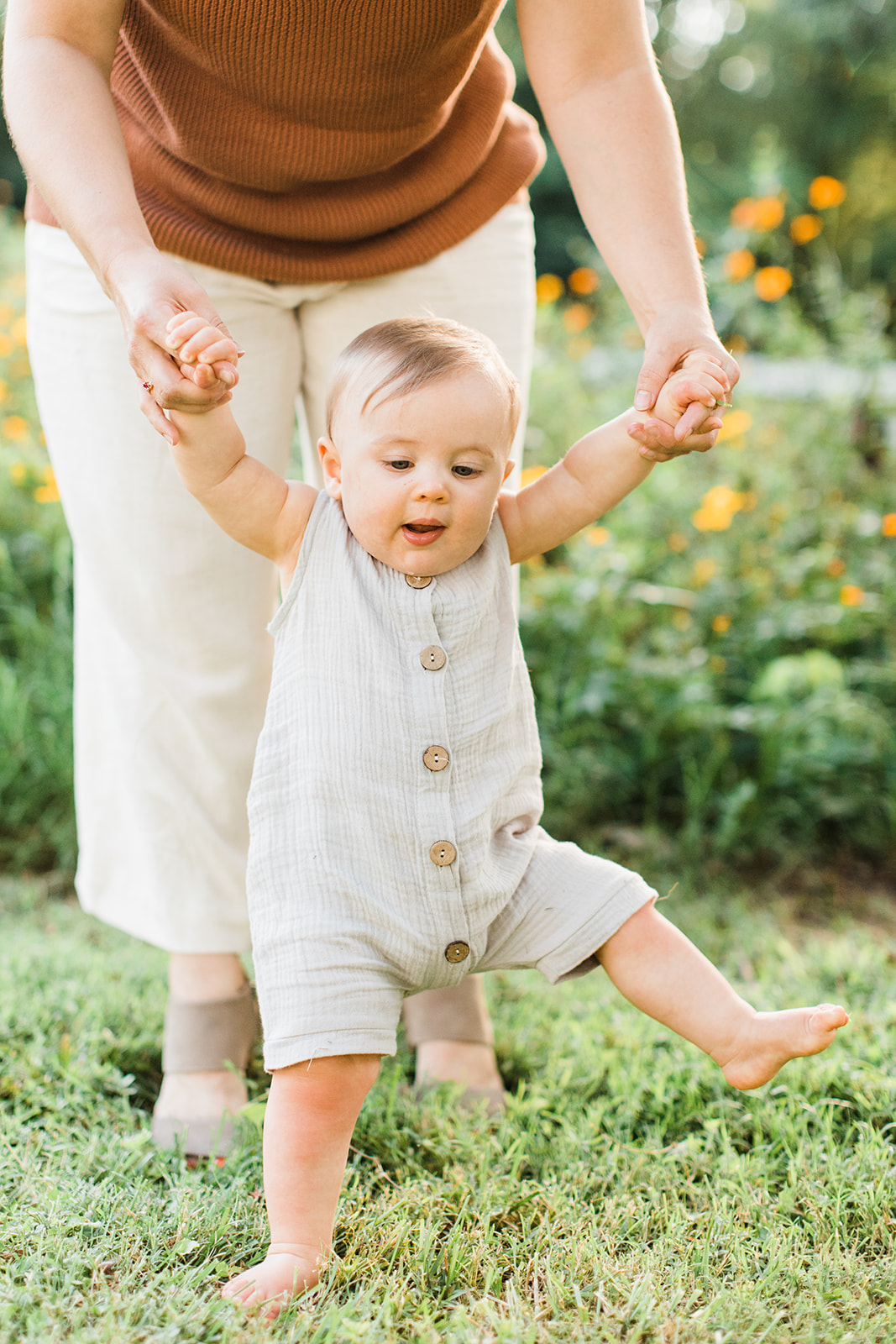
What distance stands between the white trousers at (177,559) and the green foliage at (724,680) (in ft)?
3.72

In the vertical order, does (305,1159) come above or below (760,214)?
below

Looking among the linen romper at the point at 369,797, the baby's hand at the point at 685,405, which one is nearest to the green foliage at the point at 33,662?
the linen romper at the point at 369,797

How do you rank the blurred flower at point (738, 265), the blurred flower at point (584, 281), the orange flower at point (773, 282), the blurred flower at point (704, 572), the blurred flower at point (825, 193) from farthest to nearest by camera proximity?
1. the blurred flower at point (584, 281)
2. the blurred flower at point (738, 265)
3. the blurred flower at point (825, 193)
4. the orange flower at point (773, 282)
5. the blurred flower at point (704, 572)

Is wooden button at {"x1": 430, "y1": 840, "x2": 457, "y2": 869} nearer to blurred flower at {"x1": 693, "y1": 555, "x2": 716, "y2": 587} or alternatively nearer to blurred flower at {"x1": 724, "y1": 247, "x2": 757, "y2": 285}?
blurred flower at {"x1": 693, "y1": 555, "x2": 716, "y2": 587}

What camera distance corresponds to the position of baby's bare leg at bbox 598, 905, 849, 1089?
1446mm

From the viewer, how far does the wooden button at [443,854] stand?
140 cm

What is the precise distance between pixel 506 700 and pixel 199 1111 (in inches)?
32.5

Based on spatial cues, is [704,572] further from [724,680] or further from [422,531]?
[422,531]

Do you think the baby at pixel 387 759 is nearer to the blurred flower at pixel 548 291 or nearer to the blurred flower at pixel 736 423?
the blurred flower at pixel 736 423

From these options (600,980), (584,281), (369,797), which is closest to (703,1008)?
(369,797)

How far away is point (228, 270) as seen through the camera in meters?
1.64

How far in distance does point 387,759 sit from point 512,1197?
24.7 inches

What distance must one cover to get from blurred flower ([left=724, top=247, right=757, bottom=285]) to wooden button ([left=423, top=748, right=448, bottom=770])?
3022mm

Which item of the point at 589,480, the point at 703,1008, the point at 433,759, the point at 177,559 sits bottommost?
the point at 703,1008
